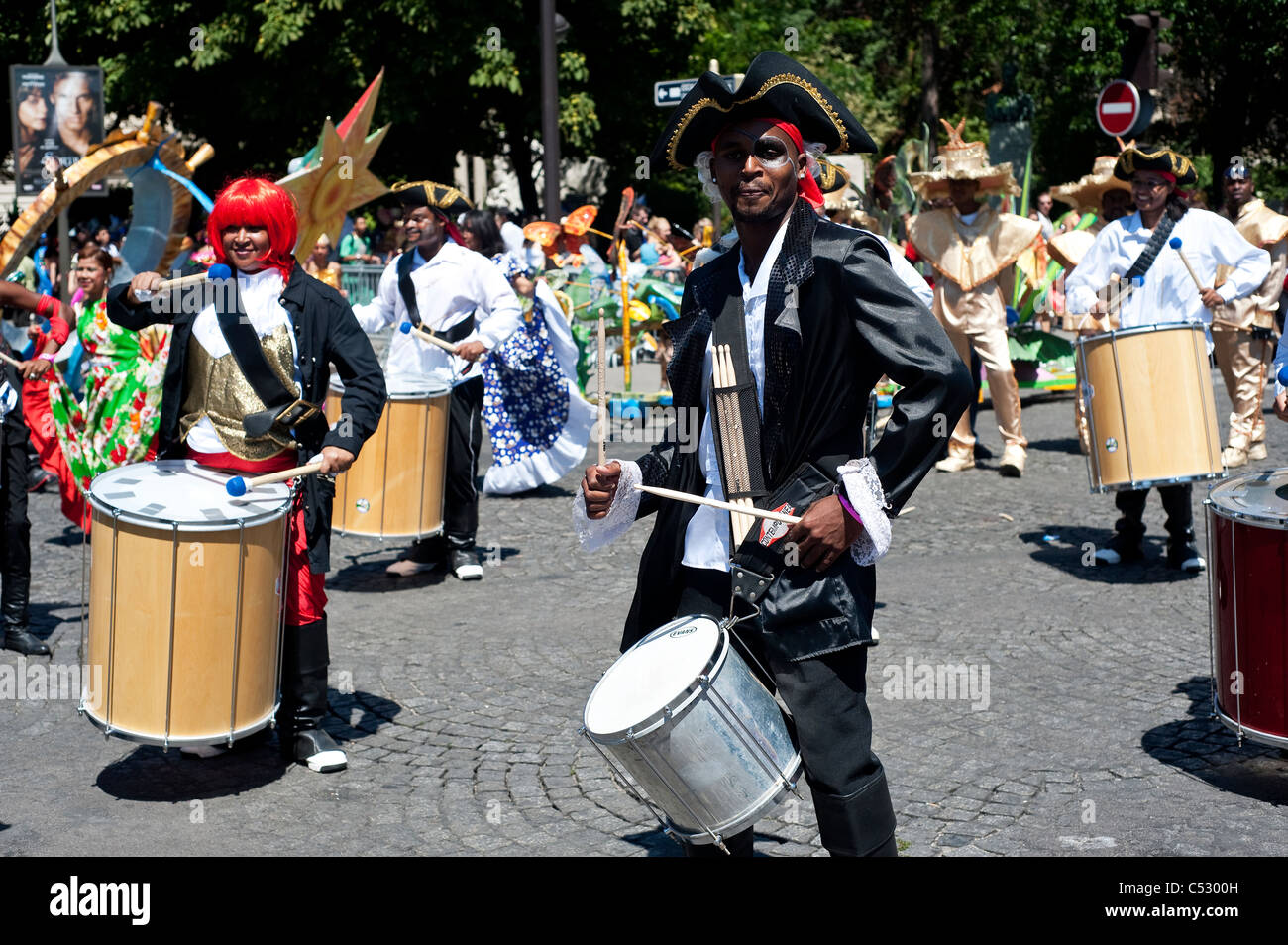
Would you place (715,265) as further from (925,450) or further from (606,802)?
(606,802)

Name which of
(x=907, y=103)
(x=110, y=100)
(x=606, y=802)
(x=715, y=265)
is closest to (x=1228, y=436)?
(x=606, y=802)

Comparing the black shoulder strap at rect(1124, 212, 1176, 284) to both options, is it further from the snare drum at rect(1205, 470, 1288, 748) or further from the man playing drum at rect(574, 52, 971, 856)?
the man playing drum at rect(574, 52, 971, 856)

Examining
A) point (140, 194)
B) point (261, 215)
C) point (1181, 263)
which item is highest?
point (1181, 263)

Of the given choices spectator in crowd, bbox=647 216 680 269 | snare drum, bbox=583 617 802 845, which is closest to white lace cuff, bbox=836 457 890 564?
snare drum, bbox=583 617 802 845

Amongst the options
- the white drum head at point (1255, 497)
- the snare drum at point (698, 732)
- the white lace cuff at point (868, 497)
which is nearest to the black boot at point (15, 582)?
the snare drum at point (698, 732)

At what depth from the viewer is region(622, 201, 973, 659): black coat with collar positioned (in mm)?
3094

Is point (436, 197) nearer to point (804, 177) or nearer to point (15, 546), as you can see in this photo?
point (15, 546)

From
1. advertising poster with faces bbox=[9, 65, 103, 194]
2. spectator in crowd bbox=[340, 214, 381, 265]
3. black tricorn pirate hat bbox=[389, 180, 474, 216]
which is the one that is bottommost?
black tricorn pirate hat bbox=[389, 180, 474, 216]

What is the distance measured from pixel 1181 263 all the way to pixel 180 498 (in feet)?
18.4

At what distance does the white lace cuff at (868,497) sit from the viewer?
307cm

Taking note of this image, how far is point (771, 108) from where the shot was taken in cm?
323

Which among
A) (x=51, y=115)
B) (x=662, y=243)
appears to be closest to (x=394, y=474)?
(x=51, y=115)

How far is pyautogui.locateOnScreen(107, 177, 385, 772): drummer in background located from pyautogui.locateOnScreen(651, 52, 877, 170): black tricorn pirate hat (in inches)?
70.6

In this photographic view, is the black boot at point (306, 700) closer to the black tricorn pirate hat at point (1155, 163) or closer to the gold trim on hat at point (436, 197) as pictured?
the gold trim on hat at point (436, 197)
